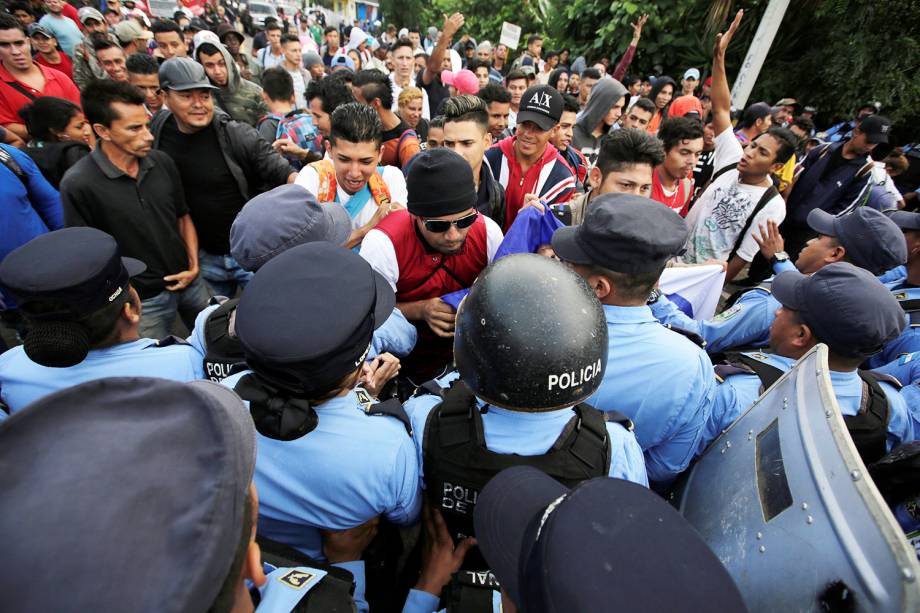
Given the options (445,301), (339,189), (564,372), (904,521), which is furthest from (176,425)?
(339,189)

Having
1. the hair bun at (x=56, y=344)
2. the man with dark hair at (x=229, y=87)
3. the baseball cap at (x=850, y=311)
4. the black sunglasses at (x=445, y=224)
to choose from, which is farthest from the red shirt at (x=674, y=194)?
→ the man with dark hair at (x=229, y=87)

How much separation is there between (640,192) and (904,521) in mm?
2178

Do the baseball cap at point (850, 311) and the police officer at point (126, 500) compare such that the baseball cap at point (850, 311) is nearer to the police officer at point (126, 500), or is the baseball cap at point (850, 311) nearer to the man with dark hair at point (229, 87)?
the police officer at point (126, 500)

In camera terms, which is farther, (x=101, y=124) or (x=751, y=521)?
(x=101, y=124)

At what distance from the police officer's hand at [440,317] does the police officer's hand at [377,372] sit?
0.40 meters

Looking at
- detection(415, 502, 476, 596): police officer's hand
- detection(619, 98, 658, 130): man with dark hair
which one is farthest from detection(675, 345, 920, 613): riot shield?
detection(619, 98, 658, 130): man with dark hair

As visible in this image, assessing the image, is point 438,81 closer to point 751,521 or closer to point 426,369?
point 426,369

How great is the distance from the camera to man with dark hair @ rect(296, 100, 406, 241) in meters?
2.97

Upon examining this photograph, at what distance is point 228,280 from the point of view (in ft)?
12.9

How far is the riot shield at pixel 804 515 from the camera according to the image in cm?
87

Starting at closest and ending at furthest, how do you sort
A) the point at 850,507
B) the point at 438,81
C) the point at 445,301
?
1. the point at 850,507
2. the point at 445,301
3. the point at 438,81

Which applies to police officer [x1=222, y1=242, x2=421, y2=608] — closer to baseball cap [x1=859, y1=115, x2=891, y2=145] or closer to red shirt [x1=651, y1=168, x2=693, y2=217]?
red shirt [x1=651, y1=168, x2=693, y2=217]

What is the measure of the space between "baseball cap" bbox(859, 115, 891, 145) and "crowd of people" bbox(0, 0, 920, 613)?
0.03 m

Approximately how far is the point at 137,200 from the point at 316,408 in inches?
100
